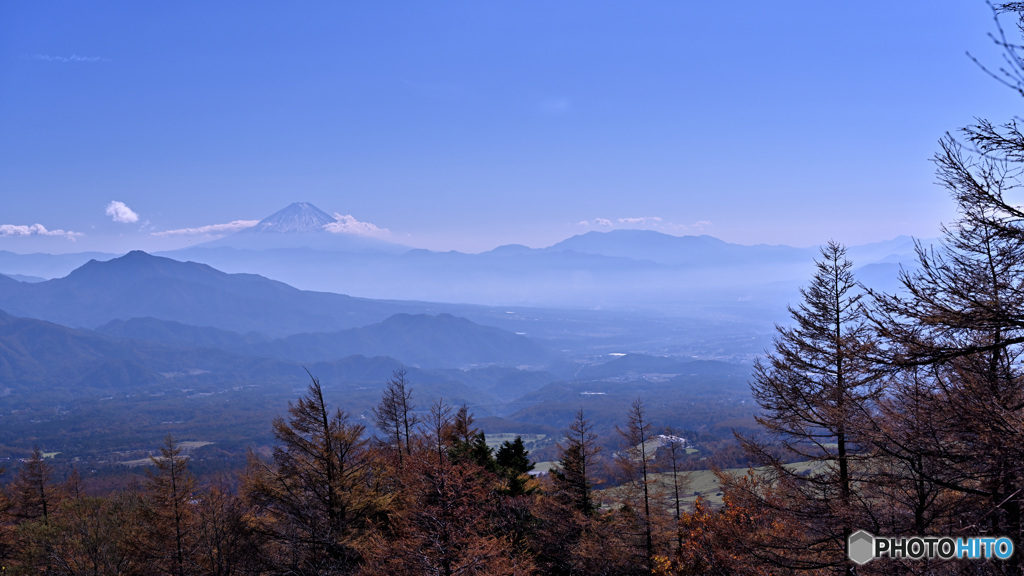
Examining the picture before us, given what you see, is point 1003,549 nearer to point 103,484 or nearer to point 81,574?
point 81,574

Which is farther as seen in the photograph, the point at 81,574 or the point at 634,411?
the point at 634,411

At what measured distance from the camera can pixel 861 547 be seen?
8.15m

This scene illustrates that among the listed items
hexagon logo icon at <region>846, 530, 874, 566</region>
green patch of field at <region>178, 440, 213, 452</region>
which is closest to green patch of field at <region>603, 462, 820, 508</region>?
hexagon logo icon at <region>846, 530, 874, 566</region>

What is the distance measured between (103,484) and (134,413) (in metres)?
145

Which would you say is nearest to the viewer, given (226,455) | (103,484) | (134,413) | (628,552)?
(628,552)

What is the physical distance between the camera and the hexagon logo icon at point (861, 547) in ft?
26.2

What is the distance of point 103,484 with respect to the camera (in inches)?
2894

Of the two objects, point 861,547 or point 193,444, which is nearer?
point 861,547

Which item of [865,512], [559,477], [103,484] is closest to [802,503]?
[865,512]
